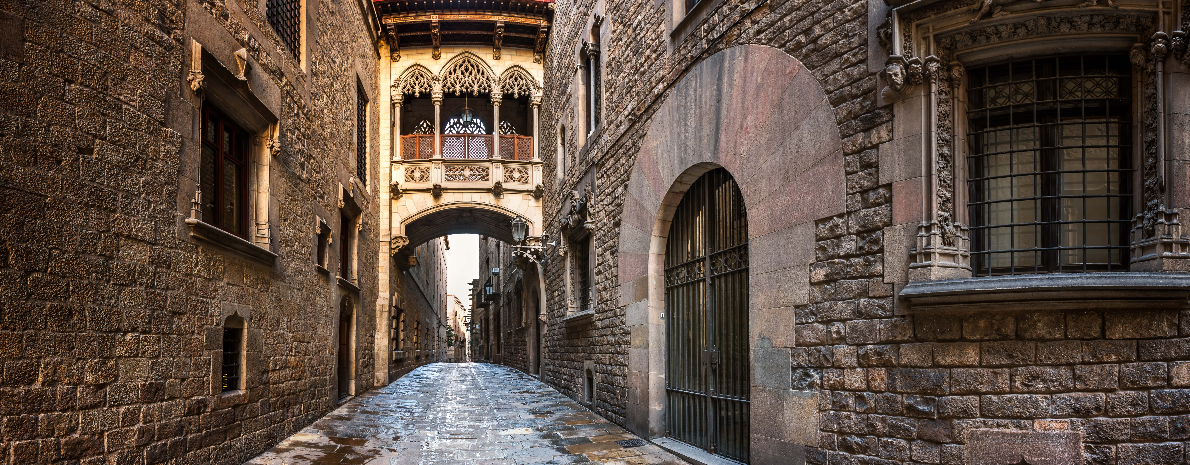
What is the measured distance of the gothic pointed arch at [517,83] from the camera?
18.6 meters

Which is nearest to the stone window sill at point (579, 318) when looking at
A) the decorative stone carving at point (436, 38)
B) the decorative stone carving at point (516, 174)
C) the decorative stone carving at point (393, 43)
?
the decorative stone carving at point (516, 174)

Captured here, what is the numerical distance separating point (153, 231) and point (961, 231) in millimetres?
5279

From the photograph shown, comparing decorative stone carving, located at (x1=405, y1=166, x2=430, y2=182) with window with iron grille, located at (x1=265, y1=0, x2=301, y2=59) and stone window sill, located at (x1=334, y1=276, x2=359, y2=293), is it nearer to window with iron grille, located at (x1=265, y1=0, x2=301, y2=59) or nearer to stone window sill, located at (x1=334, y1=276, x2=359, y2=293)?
stone window sill, located at (x1=334, y1=276, x2=359, y2=293)

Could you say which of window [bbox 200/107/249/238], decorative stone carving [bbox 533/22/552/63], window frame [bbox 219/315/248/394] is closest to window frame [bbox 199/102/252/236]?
window [bbox 200/107/249/238]

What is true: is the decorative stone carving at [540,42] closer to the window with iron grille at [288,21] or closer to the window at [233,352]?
the window with iron grille at [288,21]

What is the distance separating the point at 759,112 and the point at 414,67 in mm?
14025

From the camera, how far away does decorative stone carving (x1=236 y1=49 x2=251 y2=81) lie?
6.75 meters

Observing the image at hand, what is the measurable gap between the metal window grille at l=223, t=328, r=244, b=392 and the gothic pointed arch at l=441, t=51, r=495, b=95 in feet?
40.9

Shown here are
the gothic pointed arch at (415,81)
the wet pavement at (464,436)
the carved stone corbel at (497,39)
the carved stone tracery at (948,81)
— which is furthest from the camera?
the gothic pointed arch at (415,81)

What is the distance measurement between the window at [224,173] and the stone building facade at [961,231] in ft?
14.7

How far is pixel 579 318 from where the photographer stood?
37.5ft

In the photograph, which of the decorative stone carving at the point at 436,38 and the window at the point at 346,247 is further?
the decorative stone carving at the point at 436,38

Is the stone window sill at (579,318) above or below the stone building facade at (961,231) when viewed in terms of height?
below

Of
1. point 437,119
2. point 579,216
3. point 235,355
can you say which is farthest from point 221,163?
point 437,119
